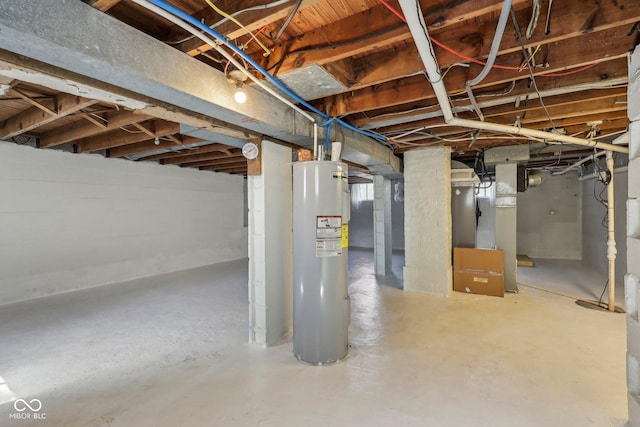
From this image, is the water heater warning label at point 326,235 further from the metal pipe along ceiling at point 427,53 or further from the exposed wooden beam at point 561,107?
the exposed wooden beam at point 561,107

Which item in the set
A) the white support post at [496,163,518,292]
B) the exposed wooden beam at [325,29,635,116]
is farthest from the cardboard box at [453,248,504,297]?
the exposed wooden beam at [325,29,635,116]

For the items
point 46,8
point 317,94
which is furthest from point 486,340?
point 46,8

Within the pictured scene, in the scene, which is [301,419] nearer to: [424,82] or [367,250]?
[424,82]

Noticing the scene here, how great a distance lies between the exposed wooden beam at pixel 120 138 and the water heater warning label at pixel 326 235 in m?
1.84

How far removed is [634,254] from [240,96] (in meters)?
2.29

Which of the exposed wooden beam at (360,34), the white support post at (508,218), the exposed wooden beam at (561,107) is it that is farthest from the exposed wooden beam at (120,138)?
the white support post at (508,218)

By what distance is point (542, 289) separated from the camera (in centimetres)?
422

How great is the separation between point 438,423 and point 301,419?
739 millimetres

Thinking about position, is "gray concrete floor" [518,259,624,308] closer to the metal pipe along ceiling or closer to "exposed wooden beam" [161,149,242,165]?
the metal pipe along ceiling

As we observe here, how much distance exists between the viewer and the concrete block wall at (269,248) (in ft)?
8.36

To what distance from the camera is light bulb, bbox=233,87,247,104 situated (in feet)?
6.40

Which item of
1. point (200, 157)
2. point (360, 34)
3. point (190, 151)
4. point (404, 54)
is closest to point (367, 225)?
point (200, 157)

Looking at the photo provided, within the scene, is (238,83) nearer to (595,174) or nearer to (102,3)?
(102,3)

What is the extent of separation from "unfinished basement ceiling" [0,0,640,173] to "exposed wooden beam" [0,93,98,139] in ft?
0.06
